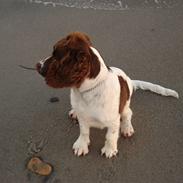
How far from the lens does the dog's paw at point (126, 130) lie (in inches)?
111

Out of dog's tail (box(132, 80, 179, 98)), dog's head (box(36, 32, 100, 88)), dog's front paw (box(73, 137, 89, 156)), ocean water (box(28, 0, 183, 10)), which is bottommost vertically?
dog's front paw (box(73, 137, 89, 156))

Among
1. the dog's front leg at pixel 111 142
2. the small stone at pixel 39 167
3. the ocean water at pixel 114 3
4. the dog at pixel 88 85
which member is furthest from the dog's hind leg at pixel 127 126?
the ocean water at pixel 114 3

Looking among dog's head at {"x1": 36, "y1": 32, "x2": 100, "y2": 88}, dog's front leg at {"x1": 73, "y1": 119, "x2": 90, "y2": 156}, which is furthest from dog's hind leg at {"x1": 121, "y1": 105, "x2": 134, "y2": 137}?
dog's head at {"x1": 36, "y1": 32, "x2": 100, "y2": 88}

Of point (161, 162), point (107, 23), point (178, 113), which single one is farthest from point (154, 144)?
point (107, 23)

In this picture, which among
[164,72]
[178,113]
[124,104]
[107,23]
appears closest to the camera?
[124,104]

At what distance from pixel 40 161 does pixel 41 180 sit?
0.15m

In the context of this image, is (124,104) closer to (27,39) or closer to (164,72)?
(164,72)

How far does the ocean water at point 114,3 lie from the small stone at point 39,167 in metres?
2.10

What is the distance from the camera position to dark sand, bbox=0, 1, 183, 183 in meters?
2.64

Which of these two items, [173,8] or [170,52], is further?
[173,8]

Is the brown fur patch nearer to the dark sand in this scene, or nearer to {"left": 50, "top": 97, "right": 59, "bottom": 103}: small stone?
the dark sand

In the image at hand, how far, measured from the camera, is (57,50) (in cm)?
208

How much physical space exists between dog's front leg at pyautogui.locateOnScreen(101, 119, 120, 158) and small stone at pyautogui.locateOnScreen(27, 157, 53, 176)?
382mm

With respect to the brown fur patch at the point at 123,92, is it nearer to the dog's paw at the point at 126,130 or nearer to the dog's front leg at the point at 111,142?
the dog's front leg at the point at 111,142
